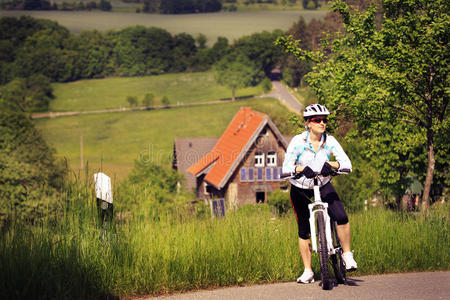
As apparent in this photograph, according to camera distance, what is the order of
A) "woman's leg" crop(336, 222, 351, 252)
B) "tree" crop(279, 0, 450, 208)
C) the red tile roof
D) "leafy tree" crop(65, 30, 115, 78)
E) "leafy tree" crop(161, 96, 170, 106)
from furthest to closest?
1. "leafy tree" crop(65, 30, 115, 78)
2. "leafy tree" crop(161, 96, 170, 106)
3. the red tile roof
4. "tree" crop(279, 0, 450, 208)
5. "woman's leg" crop(336, 222, 351, 252)

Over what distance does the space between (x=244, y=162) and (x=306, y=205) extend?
49607 mm

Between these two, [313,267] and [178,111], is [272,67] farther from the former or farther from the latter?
[313,267]

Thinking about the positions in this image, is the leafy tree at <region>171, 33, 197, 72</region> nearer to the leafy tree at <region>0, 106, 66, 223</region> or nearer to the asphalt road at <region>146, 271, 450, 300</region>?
the leafy tree at <region>0, 106, 66, 223</region>

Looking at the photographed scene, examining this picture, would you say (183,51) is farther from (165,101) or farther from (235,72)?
(165,101)

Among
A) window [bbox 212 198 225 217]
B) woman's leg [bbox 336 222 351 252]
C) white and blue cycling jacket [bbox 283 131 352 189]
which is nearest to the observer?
white and blue cycling jacket [bbox 283 131 352 189]

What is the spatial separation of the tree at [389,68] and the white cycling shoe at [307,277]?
1217cm

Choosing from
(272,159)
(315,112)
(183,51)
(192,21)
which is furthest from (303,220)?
(192,21)

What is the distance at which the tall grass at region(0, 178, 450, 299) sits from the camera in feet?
16.2

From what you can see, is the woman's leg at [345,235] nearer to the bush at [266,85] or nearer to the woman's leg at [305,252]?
the woman's leg at [305,252]

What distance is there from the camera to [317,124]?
18.4ft

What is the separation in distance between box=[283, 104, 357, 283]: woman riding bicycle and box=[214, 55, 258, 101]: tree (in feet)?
430

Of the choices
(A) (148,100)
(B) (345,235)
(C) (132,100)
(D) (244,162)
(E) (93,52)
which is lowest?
(B) (345,235)

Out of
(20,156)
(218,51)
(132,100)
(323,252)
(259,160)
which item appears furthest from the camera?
(218,51)

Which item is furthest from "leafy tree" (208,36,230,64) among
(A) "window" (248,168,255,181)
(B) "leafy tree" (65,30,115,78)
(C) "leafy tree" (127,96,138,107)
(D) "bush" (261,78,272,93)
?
(A) "window" (248,168,255,181)
